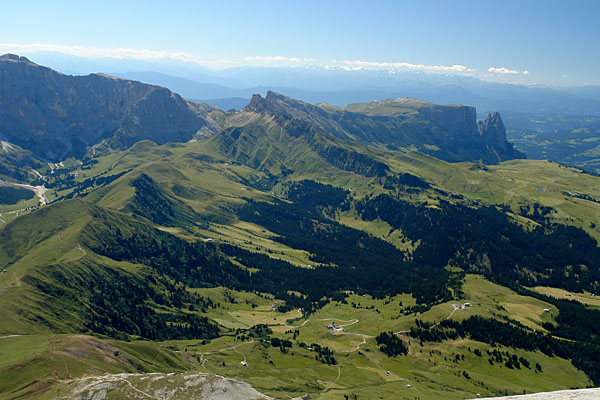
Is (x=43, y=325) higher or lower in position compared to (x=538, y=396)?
lower

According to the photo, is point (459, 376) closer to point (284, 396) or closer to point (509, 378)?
point (509, 378)

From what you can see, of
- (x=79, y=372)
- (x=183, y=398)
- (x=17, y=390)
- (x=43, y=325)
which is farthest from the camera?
(x=43, y=325)

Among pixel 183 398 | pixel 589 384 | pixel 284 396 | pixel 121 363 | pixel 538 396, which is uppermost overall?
pixel 538 396

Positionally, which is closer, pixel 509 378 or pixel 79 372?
pixel 79 372

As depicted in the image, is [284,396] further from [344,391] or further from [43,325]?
[43,325]

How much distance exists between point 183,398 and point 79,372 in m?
40.4

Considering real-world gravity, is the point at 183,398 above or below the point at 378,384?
above

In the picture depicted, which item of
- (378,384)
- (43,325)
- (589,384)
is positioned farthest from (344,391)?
(43,325)

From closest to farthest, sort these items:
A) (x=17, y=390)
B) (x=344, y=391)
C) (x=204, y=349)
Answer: (x=17, y=390), (x=344, y=391), (x=204, y=349)

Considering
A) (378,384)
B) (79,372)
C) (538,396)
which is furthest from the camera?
(378,384)

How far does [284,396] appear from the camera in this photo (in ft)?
490

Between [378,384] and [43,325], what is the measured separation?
156915mm

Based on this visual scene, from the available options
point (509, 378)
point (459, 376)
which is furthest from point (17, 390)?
point (509, 378)

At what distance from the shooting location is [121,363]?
459 feet
